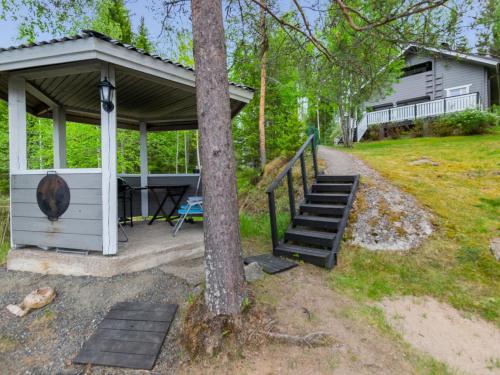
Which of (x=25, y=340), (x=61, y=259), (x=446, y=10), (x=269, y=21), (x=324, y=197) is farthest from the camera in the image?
(x=269, y=21)

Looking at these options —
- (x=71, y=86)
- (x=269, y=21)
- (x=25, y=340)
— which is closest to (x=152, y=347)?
(x=25, y=340)

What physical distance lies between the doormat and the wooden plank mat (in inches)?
47.7

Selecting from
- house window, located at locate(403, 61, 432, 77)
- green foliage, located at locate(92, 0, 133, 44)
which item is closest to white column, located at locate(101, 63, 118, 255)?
green foliage, located at locate(92, 0, 133, 44)

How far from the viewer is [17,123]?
3352 millimetres

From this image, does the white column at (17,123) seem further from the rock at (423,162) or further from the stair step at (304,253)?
the rock at (423,162)

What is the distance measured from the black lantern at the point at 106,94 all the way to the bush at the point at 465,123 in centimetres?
1149

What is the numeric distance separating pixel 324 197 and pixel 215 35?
120 inches

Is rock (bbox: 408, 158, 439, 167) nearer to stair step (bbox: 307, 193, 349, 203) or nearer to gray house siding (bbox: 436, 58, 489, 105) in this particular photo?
stair step (bbox: 307, 193, 349, 203)

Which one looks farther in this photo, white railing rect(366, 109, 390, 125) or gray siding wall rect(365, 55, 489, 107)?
white railing rect(366, 109, 390, 125)

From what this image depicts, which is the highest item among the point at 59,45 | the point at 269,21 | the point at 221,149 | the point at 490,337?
the point at 269,21

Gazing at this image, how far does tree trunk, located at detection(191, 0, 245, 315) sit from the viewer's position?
219 centimetres

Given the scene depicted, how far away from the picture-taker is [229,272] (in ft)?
7.27

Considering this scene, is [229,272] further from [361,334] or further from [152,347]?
[361,334]

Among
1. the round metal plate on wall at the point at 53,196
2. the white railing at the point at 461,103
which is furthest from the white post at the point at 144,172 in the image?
the white railing at the point at 461,103
